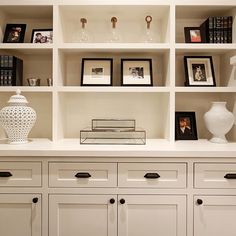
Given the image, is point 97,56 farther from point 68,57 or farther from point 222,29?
point 222,29

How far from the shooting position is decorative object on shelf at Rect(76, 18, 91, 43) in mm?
2225

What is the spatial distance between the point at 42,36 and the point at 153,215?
1584 mm

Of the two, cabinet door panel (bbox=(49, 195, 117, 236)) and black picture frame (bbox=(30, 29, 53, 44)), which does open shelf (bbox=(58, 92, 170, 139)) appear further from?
cabinet door panel (bbox=(49, 195, 117, 236))

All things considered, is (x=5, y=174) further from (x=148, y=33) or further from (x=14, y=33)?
(x=148, y=33)

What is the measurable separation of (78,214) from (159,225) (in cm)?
52

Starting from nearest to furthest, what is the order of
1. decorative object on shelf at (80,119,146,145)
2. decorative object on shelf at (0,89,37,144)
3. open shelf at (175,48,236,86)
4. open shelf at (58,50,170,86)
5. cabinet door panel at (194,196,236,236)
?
cabinet door panel at (194,196,236,236) → decorative object on shelf at (0,89,37,144) → decorative object on shelf at (80,119,146,145) → open shelf at (175,48,236,86) → open shelf at (58,50,170,86)

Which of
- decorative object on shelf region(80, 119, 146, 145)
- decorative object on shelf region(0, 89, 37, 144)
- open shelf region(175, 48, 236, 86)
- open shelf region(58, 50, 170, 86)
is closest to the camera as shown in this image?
decorative object on shelf region(0, 89, 37, 144)

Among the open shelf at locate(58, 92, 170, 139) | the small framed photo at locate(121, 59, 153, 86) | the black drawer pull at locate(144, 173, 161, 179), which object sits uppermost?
the small framed photo at locate(121, 59, 153, 86)

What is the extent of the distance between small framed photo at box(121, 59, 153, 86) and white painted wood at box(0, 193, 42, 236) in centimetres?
109

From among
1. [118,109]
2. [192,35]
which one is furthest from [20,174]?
[192,35]

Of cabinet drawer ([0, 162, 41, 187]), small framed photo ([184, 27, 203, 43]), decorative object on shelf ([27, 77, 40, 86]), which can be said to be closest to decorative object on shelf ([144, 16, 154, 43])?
small framed photo ([184, 27, 203, 43])

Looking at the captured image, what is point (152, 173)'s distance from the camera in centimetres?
175

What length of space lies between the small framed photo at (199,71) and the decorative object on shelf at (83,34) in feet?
2.72

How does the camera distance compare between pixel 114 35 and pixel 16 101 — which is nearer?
pixel 16 101
